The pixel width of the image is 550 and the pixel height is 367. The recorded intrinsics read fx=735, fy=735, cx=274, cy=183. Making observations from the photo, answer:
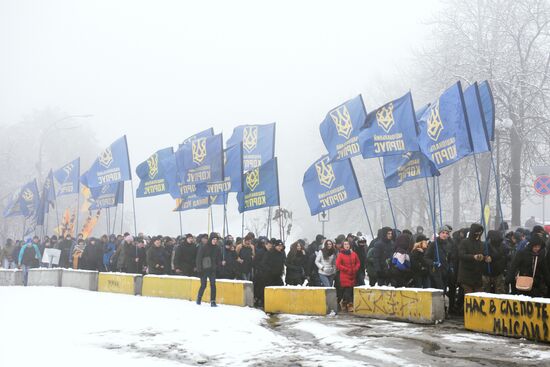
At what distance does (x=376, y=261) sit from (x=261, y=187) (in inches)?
291

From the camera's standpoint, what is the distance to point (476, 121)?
1415 centimetres

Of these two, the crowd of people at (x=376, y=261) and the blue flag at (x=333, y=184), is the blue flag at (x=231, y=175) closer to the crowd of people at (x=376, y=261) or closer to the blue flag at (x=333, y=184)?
the crowd of people at (x=376, y=261)

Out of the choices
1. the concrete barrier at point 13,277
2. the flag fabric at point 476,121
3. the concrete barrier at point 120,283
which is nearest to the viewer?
the flag fabric at point 476,121

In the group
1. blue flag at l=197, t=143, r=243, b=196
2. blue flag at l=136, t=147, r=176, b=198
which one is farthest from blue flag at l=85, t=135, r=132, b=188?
blue flag at l=197, t=143, r=243, b=196

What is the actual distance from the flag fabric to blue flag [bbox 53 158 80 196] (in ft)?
66.5

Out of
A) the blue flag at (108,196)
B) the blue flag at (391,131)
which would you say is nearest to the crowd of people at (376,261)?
the blue flag at (391,131)

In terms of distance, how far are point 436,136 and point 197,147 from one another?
9.14 meters

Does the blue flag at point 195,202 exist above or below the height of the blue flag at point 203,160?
below

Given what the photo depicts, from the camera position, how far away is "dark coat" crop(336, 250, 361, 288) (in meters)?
15.2

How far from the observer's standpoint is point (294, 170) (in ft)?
422

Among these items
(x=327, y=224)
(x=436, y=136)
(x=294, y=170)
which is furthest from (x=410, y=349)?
(x=294, y=170)

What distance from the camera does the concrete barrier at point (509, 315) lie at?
10.1 meters

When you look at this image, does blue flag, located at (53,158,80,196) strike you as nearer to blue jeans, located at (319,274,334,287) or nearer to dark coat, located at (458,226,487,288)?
blue jeans, located at (319,274,334,287)

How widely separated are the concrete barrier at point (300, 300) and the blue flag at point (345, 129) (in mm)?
4244
